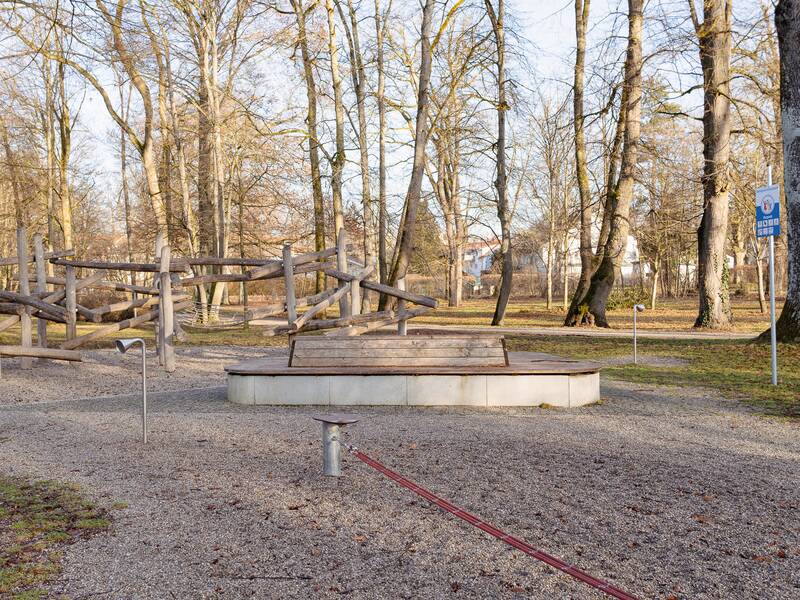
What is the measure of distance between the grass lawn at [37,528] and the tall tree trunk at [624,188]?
18851 millimetres

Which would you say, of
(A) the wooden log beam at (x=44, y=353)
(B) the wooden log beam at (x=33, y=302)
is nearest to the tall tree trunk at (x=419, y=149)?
(B) the wooden log beam at (x=33, y=302)

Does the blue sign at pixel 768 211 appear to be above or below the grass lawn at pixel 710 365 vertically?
above

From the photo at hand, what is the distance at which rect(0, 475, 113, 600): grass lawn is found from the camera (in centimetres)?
365

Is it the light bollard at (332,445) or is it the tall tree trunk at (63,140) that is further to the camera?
the tall tree trunk at (63,140)

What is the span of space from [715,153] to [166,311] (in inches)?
584

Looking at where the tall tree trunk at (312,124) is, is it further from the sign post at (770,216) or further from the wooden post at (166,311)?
the sign post at (770,216)

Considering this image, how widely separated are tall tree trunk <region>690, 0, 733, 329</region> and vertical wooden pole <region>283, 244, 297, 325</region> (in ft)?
39.0

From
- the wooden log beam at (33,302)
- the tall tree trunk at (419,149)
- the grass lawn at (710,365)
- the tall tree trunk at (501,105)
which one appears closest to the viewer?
the grass lawn at (710,365)

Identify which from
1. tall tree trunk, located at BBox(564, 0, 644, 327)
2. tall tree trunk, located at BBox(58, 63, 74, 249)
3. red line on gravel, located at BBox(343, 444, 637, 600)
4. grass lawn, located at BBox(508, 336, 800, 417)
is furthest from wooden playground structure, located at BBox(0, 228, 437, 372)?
tall tree trunk, located at BBox(58, 63, 74, 249)

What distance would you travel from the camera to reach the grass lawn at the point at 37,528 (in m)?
3.65

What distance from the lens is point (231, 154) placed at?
28516 mm

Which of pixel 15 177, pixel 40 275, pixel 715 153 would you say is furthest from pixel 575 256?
pixel 40 275

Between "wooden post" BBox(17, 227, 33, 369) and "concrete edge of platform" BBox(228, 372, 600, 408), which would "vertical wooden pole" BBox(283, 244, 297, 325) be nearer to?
"concrete edge of platform" BBox(228, 372, 600, 408)

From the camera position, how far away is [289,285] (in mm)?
12508
